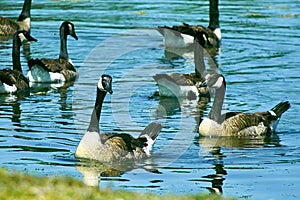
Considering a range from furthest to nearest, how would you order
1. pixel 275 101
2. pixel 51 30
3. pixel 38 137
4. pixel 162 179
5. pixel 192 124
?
pixel 51 30 → pixel 275 101 → pixel 192 124 → pixel 38 137 → pixel 162 179

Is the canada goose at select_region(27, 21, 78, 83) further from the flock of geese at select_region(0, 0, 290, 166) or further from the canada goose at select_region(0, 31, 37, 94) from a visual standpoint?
the canada goose at select_region(0, 31, 37, 94)

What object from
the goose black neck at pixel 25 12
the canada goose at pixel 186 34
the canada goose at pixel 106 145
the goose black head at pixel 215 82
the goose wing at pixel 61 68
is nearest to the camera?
the canada goose at pixel 106 145

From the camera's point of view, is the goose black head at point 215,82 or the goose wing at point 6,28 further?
the goose wing at point 6,28

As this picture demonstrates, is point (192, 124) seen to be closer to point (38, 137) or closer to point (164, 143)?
point (164, 143)

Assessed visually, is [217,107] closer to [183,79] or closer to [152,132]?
[152,132]

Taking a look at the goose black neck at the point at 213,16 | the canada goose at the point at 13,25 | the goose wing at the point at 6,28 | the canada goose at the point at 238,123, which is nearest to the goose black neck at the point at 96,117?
the canada goose at the point at 238,123

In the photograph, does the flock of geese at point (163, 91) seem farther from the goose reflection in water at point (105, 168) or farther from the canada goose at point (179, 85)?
the goose reflection in water at point (105, 168)

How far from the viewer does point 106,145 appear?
14047mm

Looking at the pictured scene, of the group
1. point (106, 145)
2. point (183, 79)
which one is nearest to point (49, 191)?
point (106, 145)

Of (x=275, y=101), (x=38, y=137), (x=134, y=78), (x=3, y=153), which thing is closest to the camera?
(x=3, y=153)

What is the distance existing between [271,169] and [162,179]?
1798mm

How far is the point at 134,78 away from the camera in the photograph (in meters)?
21.3

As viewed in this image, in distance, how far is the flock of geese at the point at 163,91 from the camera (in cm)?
1407

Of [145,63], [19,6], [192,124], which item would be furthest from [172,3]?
[192,124]
